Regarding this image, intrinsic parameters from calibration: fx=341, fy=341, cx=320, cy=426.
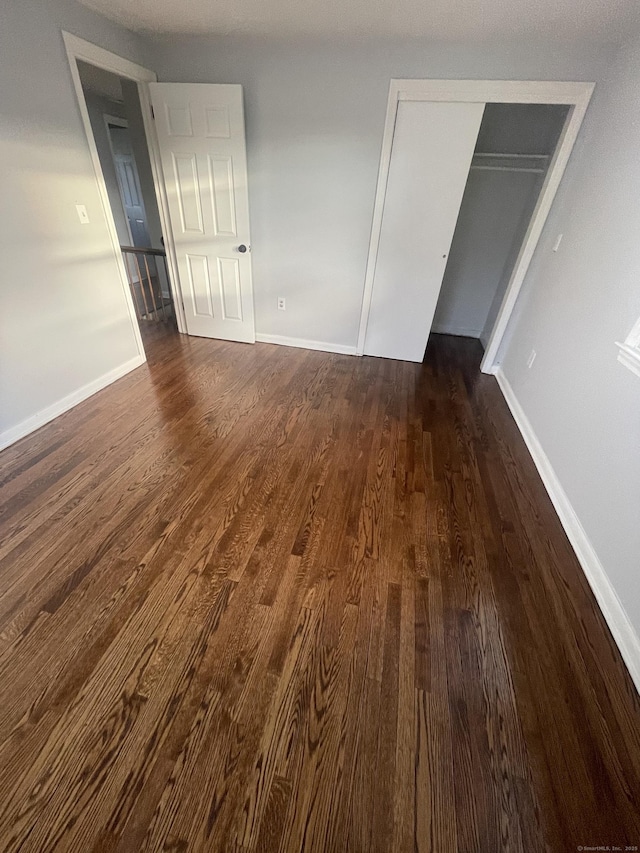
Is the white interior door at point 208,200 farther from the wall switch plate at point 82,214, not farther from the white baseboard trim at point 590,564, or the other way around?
the white baseboard trim at point 590,564

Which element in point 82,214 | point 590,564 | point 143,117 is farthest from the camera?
point 143,117

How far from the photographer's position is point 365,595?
4.46ft

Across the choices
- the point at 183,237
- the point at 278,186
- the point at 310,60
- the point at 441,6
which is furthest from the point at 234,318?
the point at 441,6

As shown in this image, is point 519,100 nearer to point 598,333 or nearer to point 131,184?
point 598,333

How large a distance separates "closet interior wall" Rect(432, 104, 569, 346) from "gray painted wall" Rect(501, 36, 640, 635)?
0.89 m

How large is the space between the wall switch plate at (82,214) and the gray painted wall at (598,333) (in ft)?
10.3

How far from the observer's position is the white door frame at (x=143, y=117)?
6.68 ft

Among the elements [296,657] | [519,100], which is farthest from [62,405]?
[519,100]

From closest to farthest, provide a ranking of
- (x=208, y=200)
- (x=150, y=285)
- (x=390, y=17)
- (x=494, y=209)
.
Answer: (x=390, y=17) < (x=208, y=200) < (x=494, y=209) < (x=150, y=285)

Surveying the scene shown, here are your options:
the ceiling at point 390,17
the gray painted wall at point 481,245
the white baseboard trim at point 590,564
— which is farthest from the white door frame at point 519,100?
the white baseboard trim at point 590,564

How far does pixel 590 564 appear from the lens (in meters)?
1.51

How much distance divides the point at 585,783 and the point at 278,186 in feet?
12.3

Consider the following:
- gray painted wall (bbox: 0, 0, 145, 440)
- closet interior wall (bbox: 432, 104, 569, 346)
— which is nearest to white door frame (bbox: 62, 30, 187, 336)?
gray painted wall (bbox: 0, 0, 145, 440)

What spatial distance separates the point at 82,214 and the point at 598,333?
3.16 metres
